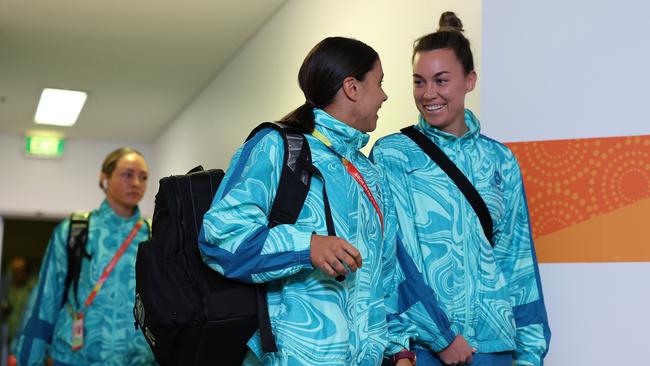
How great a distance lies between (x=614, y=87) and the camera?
3.07m

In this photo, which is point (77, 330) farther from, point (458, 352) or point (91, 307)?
point (458, 352)

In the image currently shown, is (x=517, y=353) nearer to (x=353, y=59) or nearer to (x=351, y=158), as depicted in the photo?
(x=351, y=158)

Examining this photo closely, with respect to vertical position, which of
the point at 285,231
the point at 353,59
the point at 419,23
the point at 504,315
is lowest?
the point at 504,315

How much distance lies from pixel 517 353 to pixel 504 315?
19 cm

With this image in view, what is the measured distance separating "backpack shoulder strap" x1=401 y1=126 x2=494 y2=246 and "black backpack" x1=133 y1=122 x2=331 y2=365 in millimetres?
600

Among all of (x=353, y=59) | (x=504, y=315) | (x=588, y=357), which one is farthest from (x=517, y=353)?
(x=353, y=59)

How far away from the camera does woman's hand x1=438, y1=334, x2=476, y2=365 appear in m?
2.39

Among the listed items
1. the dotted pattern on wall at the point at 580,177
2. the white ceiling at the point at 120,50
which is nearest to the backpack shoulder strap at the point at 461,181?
the dotted pattern on wall at the point at 580,177

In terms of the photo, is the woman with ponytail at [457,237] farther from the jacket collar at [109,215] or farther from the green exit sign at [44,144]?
the green exit sign at [44,144]

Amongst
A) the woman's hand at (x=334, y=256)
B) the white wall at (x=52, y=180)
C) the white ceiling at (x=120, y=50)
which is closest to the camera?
the woman's hand at (x=334, y=256)

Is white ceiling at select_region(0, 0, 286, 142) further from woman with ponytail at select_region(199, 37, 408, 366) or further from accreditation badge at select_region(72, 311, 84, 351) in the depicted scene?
woman with ponytail at select_region(199, 37, 408, 366)

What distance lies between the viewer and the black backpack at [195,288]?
2.01 meters

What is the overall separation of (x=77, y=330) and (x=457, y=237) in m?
2.14

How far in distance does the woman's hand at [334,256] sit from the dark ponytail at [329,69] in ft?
1.32
